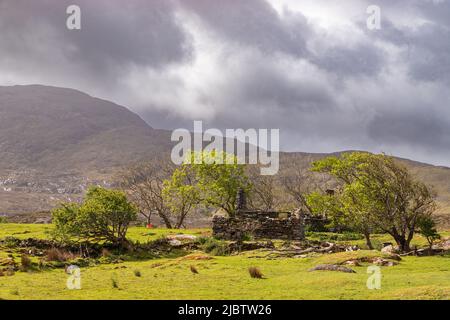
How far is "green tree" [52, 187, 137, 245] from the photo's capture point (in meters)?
33.8

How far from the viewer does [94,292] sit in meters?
17.5

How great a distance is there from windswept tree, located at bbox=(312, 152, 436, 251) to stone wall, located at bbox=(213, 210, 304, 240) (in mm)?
5618

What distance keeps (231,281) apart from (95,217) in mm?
16454

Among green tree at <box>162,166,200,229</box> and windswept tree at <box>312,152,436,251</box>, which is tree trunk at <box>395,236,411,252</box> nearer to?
windswept tree at <box>312,152,436,251</box>

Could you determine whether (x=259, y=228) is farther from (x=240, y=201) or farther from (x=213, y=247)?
(x=240, y=201)

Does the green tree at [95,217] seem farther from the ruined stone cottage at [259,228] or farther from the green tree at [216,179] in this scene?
the green tree at [216,179]

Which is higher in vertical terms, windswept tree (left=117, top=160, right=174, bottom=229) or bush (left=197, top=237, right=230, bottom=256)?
windswept tree (left=117, top=160, right=174, bottom=229)

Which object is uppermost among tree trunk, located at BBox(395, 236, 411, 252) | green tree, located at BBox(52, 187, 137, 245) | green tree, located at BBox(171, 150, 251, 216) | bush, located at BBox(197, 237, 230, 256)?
green tree, located at BBox(171, 150, 251, 216)

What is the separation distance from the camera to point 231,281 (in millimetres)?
20922

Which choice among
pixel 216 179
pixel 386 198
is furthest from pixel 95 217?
pixel 216 179

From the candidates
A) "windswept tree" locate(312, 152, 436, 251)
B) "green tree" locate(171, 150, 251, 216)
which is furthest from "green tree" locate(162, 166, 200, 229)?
"windswept tree" locate(312, 152, 436, 251)

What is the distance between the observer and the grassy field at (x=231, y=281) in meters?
16.3
